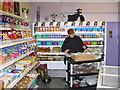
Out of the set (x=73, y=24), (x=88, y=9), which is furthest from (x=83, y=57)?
(x=88, y=9)

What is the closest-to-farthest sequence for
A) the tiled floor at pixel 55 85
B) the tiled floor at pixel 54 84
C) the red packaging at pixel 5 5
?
the red packaging at pixel 5 5 → the tiled floor at pixel 55 85 → the tiled floor at pixel 54 84

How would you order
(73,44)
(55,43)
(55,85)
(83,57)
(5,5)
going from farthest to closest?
(55,43) → (73,44) → (55,85) → (83,57) → (5,5)

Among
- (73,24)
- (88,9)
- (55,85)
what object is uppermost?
(88,9)

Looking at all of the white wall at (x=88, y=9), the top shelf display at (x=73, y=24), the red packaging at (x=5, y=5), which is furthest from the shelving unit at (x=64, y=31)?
the red packaging at (x=5, y=5)

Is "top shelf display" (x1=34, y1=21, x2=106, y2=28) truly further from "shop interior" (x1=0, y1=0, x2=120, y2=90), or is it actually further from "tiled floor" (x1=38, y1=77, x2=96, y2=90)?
"tiled floor" (x1=38, y1=77, x2=96, y2=90)

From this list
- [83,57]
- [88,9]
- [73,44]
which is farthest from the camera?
[88,9]

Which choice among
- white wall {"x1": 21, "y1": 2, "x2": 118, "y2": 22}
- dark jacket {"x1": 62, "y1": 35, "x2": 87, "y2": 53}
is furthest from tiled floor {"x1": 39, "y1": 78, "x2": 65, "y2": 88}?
white wall {"x1": 21, "y1": 2, "x2": 118, "y2": 22}

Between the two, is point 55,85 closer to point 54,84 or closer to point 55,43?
point 54,84

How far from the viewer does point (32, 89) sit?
392 centimetres

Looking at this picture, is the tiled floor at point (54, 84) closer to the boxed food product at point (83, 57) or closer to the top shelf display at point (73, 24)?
the boxed food product at point (83, 57)

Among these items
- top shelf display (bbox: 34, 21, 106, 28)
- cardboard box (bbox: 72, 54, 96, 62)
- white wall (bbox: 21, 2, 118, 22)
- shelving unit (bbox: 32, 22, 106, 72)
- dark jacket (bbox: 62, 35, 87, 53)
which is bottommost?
cardboard box (bbox: 72, 54, 96, 62)

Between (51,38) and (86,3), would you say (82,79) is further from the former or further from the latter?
(86,3)

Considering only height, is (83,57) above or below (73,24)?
below

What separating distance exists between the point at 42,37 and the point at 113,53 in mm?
4082
